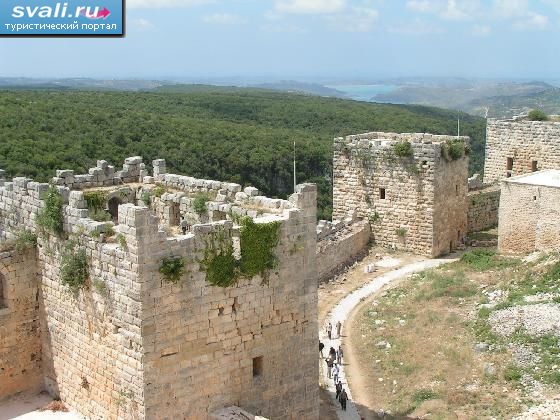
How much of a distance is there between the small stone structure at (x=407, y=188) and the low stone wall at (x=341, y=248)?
0.56 metres

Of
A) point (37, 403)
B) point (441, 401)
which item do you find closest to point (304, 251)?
point (441, 401)

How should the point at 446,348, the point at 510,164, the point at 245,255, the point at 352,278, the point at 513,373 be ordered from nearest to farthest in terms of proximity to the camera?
the point at 245,255, the point at 513,373, the point at 446,348, the point at 352,278, the point at 510,164

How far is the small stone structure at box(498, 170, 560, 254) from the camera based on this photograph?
20.6m

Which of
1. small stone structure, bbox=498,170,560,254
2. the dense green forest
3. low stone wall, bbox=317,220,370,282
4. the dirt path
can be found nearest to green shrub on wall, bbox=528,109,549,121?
small stone structure, bbox=498,170,560,254

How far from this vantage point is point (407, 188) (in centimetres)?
2348

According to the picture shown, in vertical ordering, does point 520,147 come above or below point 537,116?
below

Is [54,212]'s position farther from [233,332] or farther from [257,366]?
[257,366]

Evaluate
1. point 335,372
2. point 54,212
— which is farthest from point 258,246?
point 335,372

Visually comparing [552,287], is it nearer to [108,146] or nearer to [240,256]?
[240,256]

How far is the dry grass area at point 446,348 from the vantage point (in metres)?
14.4

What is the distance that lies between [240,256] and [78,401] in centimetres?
392

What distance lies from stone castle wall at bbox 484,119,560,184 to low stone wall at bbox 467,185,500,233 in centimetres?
131

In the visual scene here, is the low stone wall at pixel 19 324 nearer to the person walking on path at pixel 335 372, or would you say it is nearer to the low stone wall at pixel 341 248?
the person walking on path at pixel 335 372

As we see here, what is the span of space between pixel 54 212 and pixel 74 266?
3.34ft
